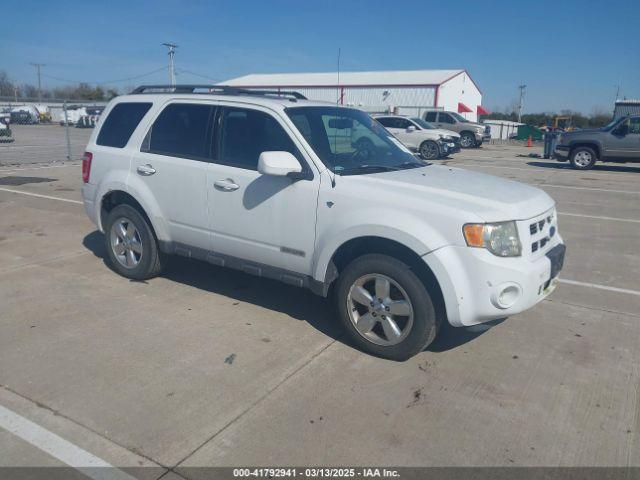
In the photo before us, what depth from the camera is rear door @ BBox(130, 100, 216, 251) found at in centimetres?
491

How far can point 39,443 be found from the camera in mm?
2973

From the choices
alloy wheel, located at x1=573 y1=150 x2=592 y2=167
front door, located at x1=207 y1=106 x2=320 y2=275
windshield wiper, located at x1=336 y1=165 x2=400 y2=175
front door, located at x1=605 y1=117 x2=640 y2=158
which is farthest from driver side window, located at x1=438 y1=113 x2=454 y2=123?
front door, located at x1=207 y1=106 x2=320 y2=275

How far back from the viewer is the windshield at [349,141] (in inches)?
175

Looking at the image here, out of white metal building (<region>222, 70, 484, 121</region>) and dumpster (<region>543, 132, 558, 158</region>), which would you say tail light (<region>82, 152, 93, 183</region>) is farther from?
white metal building (<region>222, 70, 484, 121</region>)

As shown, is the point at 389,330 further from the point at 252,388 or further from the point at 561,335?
the point at 561,335

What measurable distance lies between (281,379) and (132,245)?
8.78ft

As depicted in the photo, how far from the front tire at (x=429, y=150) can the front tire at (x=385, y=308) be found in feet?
58.9

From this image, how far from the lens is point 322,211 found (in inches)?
164

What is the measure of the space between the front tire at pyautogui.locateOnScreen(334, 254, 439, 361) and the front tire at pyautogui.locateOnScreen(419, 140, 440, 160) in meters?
18.0

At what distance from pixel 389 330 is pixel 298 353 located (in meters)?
0.72

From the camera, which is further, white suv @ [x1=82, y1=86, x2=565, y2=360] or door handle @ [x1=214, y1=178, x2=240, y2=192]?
door handle @ [x1=214, y1=178, x2=240, y2=192]

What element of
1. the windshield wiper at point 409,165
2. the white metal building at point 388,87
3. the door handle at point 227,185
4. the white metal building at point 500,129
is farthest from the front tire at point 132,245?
the white metal building at point 500,129

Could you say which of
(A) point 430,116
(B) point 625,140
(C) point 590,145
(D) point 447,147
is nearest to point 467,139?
(A) point 430,116

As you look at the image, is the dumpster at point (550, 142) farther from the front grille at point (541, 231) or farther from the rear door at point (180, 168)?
the rear door at point (180, 168)
